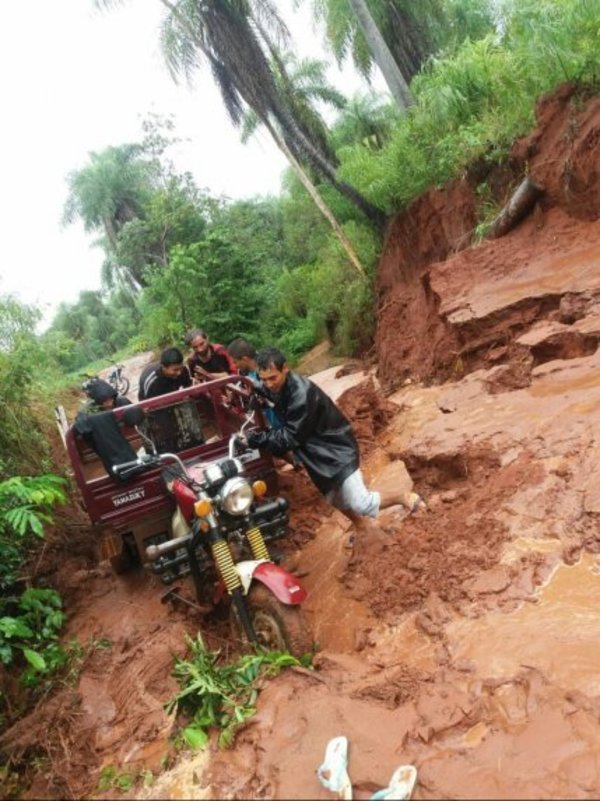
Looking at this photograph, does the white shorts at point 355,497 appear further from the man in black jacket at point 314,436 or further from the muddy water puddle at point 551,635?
the muddy water puddle at point 551,635

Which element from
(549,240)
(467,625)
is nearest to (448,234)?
(549,240)

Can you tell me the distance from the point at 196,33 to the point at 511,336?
468 inches

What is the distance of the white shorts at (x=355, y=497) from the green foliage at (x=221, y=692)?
151 centimetres

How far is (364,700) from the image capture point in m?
2.66

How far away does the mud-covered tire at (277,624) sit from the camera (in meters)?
3.30

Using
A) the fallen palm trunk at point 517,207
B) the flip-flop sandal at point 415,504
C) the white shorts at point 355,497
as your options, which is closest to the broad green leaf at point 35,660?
the white shorts at point 355,497

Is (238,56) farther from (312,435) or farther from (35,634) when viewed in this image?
(35,634)

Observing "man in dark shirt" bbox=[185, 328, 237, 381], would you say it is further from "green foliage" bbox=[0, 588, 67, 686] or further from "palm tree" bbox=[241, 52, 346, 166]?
"palm tree" bbox=[241, 52, 346, 166]

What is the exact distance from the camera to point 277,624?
336cm

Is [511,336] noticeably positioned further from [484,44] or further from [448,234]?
[484,44]

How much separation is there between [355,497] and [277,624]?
140 cm

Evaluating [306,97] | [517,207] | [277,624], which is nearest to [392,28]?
[306,97]

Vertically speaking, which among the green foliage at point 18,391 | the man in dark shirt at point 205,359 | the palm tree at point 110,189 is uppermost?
the palm tree at point 110,189

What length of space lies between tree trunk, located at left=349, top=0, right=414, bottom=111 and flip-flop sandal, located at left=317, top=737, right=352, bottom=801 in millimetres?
15481
